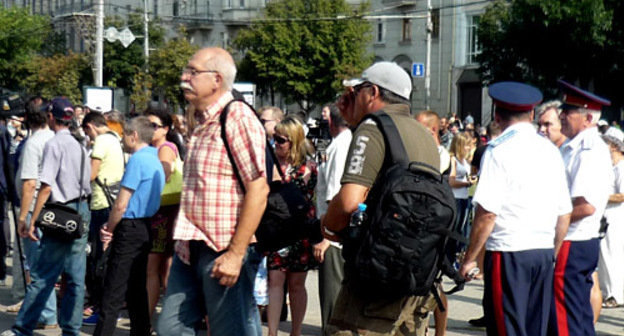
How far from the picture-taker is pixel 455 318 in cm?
895

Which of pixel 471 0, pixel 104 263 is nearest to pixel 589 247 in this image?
pixel 104 263

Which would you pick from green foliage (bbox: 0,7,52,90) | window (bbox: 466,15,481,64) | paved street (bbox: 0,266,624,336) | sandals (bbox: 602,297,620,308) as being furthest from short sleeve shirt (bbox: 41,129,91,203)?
green foliage (bbox: 0,7,52,90)

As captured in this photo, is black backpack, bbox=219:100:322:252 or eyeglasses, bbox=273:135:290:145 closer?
black backpack, bbox=219:100:322:252

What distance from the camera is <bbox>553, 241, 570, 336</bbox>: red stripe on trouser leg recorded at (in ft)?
21.5

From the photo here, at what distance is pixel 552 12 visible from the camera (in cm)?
3100

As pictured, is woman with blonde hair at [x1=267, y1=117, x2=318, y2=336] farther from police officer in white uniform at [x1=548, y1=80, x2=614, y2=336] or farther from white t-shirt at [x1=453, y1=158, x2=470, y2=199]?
white t-shirt at [x1=453, y1=158, x2=470, y2=199]

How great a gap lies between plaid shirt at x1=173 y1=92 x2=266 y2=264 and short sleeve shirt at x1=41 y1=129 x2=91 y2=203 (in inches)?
117

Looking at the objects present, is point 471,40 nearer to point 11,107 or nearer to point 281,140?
point 11,107

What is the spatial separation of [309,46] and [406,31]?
516 cm

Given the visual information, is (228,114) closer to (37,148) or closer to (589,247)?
(589,247)

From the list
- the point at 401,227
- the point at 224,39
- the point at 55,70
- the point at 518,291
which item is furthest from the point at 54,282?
the point at 224,39

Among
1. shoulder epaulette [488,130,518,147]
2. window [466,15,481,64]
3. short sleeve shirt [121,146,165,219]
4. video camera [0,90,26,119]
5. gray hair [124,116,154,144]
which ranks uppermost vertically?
window [466,15,481,64]

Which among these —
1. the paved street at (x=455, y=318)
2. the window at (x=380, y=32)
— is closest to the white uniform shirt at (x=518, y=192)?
the paved street at (x=455, y=318)

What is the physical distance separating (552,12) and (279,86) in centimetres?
2148
